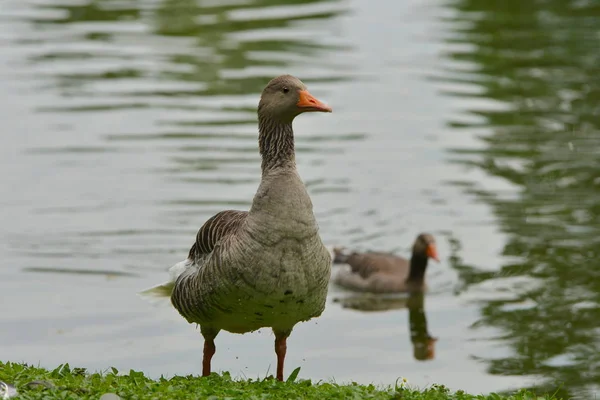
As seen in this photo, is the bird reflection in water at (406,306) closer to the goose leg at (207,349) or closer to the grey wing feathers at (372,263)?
the grey wing feathers at (372,263)

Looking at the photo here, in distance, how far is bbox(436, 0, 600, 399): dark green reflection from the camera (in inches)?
604

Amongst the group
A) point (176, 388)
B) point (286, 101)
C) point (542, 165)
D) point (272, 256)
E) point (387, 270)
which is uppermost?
point (542, 165)

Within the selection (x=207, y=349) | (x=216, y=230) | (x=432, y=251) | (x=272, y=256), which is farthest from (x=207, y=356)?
(x=432, y=251)

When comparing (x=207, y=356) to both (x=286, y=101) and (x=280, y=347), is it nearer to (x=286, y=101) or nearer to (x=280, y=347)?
(x=280, y=347)

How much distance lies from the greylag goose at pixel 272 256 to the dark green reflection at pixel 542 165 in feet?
10.4

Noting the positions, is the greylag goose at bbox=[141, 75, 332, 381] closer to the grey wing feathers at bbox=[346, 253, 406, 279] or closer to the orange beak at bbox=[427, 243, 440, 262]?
the orange beak at bbox=[427, 243, 440, 262]

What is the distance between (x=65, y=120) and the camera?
79.9ft

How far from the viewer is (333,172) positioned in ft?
71.5

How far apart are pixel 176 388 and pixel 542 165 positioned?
571 inches

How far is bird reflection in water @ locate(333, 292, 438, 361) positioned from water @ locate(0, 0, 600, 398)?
0.09 meters

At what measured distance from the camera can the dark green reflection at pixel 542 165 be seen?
1534 centimetres

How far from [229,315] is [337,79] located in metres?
17.9

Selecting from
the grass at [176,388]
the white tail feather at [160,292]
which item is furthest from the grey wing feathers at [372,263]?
the grass at [176,388]

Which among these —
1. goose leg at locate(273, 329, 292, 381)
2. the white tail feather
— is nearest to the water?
the white tail feather
